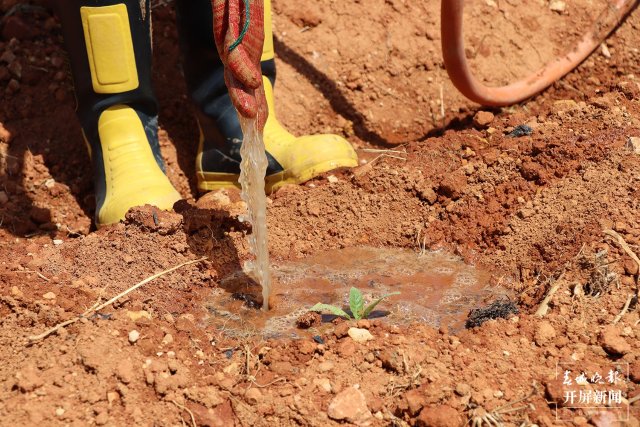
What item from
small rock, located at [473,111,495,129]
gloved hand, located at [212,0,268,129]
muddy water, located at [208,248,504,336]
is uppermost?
gloved hand, located at [212,0,268,129]

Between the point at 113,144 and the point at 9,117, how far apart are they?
0.55 metres

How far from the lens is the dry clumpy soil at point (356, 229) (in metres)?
1.56

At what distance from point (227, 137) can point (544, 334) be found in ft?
3.84

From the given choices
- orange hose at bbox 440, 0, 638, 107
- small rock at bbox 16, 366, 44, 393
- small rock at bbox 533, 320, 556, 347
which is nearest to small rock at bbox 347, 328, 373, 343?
small rock at bbox 533, 320, 556, 347

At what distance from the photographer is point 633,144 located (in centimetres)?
216

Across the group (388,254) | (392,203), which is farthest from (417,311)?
(392,203)

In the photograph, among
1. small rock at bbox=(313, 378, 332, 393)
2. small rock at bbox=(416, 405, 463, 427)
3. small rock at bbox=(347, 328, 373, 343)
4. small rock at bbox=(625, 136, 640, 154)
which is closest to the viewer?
small rock at bbox=(416, 405, 463, 427)

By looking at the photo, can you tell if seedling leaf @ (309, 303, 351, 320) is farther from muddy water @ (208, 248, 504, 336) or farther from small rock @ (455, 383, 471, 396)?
small rock @ (455, 383, 471, 396)

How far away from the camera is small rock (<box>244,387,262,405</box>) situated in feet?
5.14

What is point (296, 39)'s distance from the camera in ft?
9.57

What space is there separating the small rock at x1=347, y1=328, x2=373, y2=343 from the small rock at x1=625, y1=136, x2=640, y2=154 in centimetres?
97

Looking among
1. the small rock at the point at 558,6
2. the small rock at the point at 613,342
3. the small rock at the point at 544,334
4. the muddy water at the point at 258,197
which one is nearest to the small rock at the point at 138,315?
the muddy water at the point at 258,197

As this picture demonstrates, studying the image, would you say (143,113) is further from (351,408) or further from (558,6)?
(558,6)

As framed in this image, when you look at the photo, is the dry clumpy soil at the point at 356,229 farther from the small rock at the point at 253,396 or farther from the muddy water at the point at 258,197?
the muddy water at the point at 258,197
